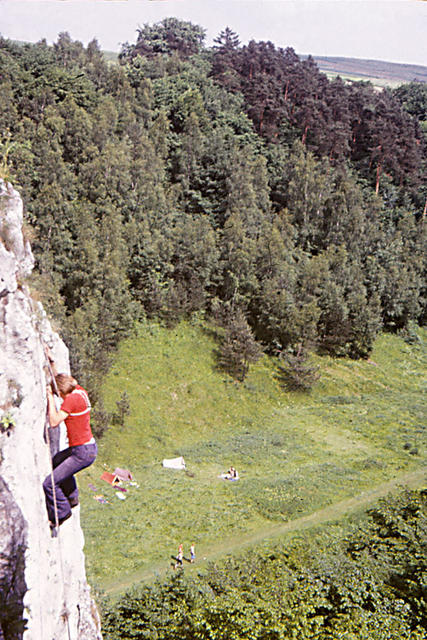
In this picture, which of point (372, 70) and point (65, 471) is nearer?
point (65, 471)

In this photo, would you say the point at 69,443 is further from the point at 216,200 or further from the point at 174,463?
the point at 216,200

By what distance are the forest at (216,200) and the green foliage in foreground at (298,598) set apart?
1867cm

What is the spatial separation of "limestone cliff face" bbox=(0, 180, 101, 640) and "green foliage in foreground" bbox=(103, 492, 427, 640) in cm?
679

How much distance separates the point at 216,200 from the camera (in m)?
60.4

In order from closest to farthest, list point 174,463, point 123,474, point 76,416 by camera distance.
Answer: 1. point 76,416
2. point 123,474
3. point 174,463

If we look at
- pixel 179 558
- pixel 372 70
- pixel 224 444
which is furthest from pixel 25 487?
pixel 372 70

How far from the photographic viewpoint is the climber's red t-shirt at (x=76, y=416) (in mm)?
9344

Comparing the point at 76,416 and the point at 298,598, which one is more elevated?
the point at 76,416

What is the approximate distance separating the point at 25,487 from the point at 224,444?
32.3m

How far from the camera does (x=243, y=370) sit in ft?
158

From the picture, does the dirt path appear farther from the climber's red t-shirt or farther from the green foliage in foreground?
the climber's red t-shirt

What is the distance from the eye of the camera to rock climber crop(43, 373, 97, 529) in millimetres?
9391

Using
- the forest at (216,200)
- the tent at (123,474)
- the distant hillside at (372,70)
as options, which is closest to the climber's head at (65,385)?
the tent at (123,474)

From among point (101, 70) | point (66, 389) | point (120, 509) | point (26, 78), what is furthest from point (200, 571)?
point (101, 70)
